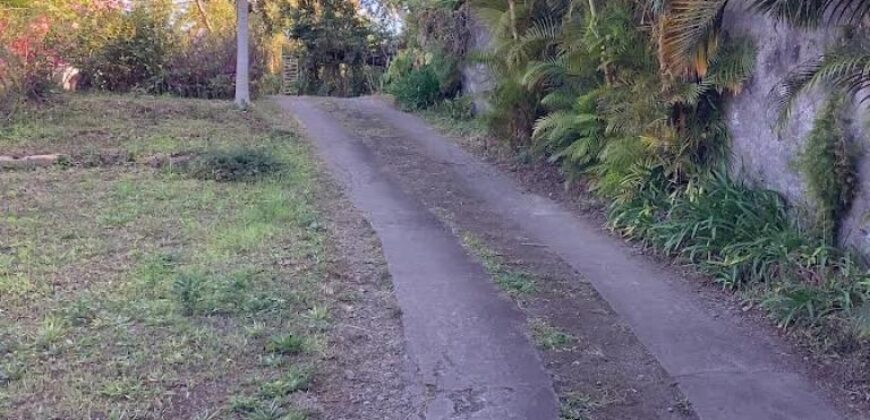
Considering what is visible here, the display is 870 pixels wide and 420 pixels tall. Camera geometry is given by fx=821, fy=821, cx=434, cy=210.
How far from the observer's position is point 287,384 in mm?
4008

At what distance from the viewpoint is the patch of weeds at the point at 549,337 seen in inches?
185

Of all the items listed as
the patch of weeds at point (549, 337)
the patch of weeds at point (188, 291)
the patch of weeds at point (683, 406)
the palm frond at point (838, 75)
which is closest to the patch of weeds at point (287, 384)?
the patch of weeds at point (188, 291)

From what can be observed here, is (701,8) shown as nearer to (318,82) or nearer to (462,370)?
(462,370)

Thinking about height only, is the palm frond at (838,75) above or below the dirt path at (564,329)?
above

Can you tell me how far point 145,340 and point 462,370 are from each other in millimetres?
1754

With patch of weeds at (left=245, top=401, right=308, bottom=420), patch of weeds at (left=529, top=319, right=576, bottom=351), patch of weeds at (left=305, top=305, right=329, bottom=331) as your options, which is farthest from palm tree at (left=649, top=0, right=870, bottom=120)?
patch of weeds at (left=245, top=401, right=308, bottom=420)

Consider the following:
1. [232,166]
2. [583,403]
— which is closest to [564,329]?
[583,403]

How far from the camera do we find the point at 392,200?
27.8 ft

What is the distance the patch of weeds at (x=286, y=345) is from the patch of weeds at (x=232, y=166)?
192 inches

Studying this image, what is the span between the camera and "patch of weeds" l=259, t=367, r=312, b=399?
155 inches

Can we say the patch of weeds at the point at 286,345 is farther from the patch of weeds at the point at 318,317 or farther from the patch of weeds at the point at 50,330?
the patch of weeds at the point at 50,330

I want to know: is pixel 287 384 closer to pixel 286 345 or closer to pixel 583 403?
pixel 286 345

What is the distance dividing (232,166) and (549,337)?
5.58 meters

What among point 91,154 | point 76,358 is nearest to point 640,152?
point 76,358
